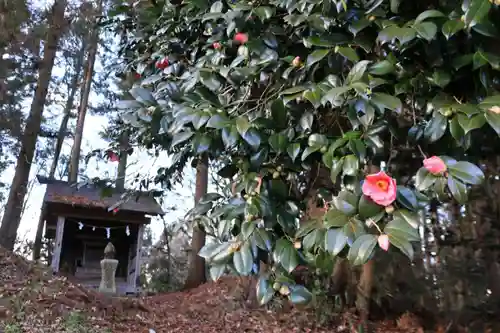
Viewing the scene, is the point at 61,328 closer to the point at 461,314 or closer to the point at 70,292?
the point at 70,292

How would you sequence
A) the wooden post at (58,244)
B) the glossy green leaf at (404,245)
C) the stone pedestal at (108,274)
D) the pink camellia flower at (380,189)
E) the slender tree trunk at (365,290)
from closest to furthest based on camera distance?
1. the glossy green leaf at (404,245)
2. the pink camellia flower at (380,189)
3. the slender tree trunk at (365,290)
4. the stone pedestal at (108,274)
5. the wooden post at (58,244)

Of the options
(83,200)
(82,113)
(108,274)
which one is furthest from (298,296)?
(82,113)

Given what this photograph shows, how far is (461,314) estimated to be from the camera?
3615 millimetres

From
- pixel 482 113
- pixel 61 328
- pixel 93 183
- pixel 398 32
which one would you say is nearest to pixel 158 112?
pixel 398 32

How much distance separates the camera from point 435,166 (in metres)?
1.10

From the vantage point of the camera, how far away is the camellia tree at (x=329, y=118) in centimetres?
111

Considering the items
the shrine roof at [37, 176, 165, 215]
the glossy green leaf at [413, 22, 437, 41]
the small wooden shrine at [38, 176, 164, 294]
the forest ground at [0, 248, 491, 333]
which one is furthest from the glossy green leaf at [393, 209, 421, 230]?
the shrine roof at [37, 176, 165, 215]

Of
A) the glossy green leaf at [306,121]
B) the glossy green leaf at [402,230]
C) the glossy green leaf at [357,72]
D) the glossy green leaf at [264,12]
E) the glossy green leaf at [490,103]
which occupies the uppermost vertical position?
the glossy green leaf at [264,12]

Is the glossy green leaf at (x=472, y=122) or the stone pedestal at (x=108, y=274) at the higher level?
the glossy green leaf at (x=472, y=122)

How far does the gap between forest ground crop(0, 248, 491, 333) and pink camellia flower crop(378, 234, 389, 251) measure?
316cm

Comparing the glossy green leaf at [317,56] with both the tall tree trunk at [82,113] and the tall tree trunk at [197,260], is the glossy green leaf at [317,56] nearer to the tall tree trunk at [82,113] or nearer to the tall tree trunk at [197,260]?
the tall tree trunk at [197,260]

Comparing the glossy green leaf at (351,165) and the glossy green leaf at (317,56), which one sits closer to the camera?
the glossy green leaf at (351,165)

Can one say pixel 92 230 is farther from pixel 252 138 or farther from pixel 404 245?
pixel 404 245

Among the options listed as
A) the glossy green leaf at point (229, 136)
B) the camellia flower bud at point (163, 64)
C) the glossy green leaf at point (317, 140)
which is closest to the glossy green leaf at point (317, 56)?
the glossy green leaf at point (317, 140)
